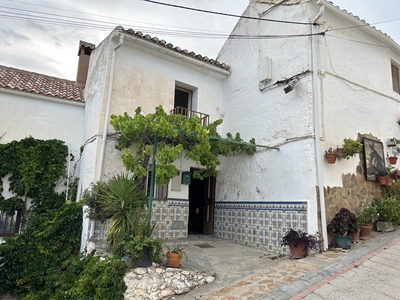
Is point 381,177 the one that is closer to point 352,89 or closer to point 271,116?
point 352,89

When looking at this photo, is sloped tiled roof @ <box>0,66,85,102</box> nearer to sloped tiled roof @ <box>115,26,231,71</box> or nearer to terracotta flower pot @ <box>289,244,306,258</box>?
sloped tiled roof @ <box>115,26,231,71</box>

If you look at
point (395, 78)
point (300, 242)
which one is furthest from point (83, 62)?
point (395, 78)

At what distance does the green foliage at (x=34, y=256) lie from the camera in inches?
279

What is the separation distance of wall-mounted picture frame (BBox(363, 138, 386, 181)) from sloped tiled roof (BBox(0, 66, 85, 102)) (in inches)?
357

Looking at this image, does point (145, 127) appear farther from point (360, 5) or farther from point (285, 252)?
point (360, 5)

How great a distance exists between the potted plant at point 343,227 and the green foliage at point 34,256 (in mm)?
6553

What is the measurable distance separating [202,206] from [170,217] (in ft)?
9.03

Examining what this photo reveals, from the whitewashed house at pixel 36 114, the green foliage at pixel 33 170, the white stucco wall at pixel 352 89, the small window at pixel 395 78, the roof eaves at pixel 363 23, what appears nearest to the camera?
the white stucco wall at pixel 352 89

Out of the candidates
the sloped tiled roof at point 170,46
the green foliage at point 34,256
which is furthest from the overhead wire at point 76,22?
the green foliage at point 34,256

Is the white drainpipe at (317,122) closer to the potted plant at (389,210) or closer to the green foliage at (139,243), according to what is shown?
the potted plant at (389,210)

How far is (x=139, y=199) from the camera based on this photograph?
6555 millimetres

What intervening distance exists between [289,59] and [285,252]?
5179 millimetres

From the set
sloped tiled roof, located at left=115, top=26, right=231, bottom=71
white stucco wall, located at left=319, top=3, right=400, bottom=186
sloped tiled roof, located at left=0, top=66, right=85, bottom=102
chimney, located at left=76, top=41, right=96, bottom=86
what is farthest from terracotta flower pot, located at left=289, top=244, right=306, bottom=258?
chimney, located at left=76, top=41, right=96, bottom=86

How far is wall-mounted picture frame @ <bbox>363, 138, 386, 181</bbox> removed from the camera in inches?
316
